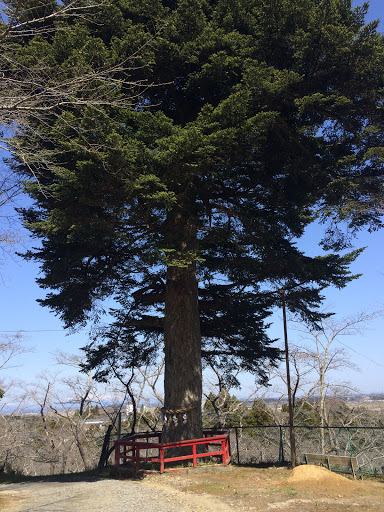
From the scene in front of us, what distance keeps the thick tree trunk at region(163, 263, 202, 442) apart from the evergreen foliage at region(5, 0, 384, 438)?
157 mm

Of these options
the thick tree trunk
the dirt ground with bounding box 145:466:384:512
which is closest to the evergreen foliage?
the thick tree trunk

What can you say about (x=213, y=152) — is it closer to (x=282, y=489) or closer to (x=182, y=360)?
(x=182, y=360)

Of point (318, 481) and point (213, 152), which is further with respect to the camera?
point (213, 152)

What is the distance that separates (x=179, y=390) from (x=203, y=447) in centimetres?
162

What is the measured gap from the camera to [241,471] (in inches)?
396

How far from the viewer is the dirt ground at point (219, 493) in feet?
22.6

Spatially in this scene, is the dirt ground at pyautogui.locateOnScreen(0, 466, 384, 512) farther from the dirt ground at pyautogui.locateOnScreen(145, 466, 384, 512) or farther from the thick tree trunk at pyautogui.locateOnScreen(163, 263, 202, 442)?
the thick tree trunk at pyautogui.locateOnScreen(163, 263, 202, 442)

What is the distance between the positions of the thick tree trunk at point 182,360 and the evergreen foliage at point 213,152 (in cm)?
16

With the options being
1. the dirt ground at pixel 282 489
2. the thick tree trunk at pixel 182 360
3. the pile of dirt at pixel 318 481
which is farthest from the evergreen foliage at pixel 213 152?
the pile of dirt at pixel 318 481

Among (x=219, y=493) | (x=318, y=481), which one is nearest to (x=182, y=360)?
(x=219, y=493)

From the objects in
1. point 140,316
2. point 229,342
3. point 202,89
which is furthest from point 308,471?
point 202,89

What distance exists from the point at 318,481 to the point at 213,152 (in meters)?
7.53

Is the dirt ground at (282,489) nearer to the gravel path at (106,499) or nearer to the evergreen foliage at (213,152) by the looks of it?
the gravel path at (106,499)

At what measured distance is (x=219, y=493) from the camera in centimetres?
781
